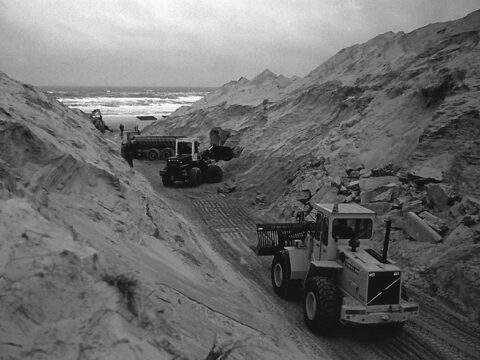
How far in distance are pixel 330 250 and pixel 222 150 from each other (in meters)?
18.1

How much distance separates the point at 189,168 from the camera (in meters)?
20.4

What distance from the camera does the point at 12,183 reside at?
5.65 m

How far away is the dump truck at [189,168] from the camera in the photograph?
790 inches

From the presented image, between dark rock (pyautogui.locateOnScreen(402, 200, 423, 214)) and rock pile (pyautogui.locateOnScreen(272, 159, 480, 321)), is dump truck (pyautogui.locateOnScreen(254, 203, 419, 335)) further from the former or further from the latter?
dark rock (pyautogui.locateOnScreen(402, 200, 423, 214))

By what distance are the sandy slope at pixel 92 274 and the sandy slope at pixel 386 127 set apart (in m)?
5.40

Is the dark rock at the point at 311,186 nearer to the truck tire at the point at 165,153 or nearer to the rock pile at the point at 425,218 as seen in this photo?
the rock pile at the point at 425,218

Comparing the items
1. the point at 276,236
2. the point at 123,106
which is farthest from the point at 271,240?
the point at 123,106

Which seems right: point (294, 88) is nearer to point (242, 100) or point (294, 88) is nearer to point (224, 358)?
point (242, 100)

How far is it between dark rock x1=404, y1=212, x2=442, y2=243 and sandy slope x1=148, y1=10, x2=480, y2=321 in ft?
0.76

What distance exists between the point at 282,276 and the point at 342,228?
6.30 feet

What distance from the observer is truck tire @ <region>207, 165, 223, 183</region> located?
69.4 feet

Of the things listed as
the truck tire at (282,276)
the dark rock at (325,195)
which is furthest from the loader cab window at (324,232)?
the dark rock at (325,195)

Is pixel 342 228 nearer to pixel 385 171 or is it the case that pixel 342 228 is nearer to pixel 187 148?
pixel 385 171

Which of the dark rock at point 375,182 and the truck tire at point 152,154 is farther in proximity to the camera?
the truck tire at point 152,154
